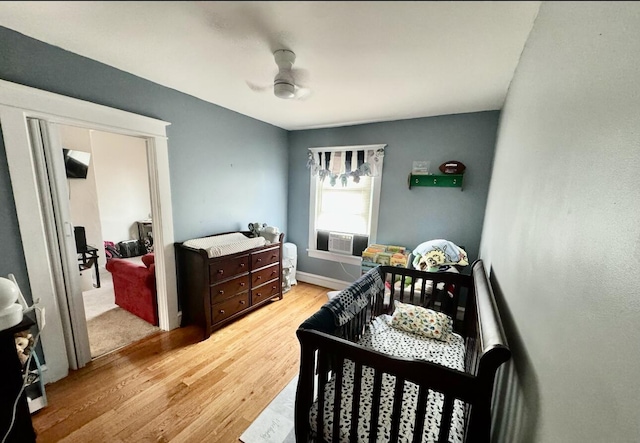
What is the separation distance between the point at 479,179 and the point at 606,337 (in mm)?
2424

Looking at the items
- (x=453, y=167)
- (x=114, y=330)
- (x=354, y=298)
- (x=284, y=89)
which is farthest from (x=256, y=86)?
(x=114, y=330)

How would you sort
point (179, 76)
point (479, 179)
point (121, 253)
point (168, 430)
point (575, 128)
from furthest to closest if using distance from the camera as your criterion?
point (121, 253) → point (479, 179) → point (179, 76) → point (168, 430) → point (575, 128)

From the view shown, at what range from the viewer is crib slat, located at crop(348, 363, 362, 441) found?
99 centimetres

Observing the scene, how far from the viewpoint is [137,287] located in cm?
238

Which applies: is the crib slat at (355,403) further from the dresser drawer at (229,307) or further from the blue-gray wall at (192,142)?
the blue-gray wall at (192,142)

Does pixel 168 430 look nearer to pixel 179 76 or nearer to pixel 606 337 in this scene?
pixel 606 337

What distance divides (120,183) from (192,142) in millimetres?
3025

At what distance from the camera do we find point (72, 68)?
154 centimetres

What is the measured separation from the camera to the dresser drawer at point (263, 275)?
8.52 ft

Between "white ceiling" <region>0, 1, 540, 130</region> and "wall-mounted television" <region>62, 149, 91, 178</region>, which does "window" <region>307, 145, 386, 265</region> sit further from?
"wall-mounted television" <region>62, 149, 91, 178</region>

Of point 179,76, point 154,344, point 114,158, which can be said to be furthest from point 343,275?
point 114,158

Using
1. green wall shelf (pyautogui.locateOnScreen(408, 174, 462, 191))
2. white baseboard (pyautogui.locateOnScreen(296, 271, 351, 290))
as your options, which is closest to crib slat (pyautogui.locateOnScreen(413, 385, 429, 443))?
green wall shelf (pyautogui.locateOnScreen(408, 174, 462, 191))

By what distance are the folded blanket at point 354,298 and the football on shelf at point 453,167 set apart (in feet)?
4.70

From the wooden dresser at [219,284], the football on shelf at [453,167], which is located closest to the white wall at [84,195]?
Result: the wooden dresser at [219,284]
